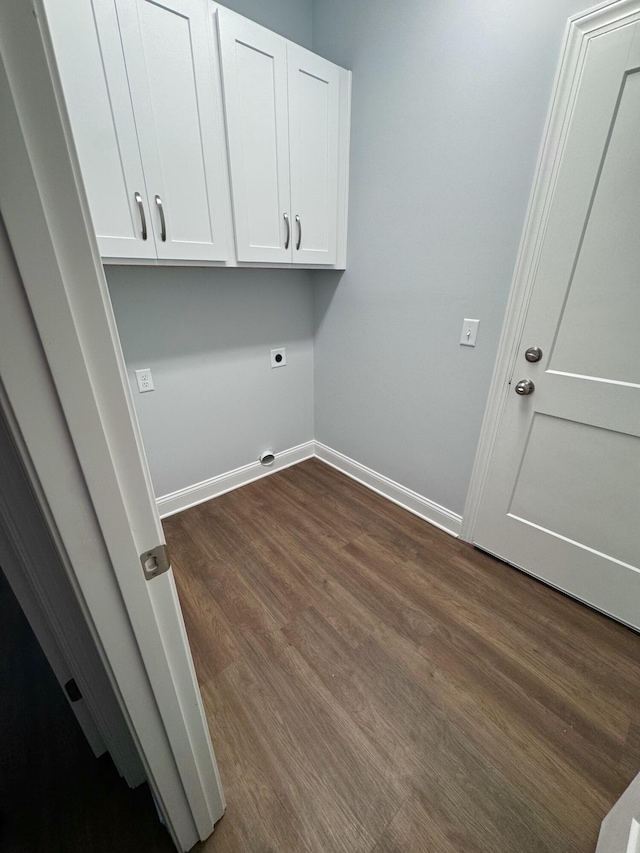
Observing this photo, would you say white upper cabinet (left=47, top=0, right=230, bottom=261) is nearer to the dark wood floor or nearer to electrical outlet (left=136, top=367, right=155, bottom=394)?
electrical outlet (left=136, top=367, right=155, bottom=394)

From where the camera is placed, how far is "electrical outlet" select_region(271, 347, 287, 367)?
7.34 ft

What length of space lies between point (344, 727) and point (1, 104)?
154 centimetres

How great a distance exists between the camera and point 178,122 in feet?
4.35

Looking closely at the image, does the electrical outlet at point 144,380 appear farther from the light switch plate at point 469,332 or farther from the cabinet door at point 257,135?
the light switch plate at point 469,332

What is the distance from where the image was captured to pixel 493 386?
158 centimetres

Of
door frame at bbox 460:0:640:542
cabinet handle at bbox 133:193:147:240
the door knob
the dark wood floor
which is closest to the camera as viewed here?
the dark wood floor

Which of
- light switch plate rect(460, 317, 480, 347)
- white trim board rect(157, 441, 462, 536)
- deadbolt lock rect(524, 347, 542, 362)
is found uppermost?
light switch plate rect(460, 317, 480, 347)

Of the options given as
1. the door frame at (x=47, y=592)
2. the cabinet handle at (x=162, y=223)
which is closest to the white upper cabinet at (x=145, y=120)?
the cabinet handle at (x=162, y=223)

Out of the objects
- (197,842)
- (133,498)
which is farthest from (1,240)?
(197,842)

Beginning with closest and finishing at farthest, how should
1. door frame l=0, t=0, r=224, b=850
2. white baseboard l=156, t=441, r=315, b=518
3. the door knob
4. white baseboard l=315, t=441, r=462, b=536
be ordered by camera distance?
door frame l=0, t=0, r=224, b=850, the door knob, white baseboard l=315, t=441, r=462, b=536, white baseboard l=156, t=441, r=315, b=518

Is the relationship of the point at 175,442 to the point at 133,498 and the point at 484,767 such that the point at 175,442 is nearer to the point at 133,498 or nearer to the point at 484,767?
the point at 133,498

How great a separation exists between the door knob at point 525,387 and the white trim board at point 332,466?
2.50 feet

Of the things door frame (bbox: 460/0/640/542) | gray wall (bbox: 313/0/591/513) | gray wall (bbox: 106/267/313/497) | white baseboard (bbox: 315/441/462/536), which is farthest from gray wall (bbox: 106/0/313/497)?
door frame (bbox: 460/0/640/542)

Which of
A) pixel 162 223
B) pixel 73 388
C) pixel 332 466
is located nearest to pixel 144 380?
pixel 162 223
